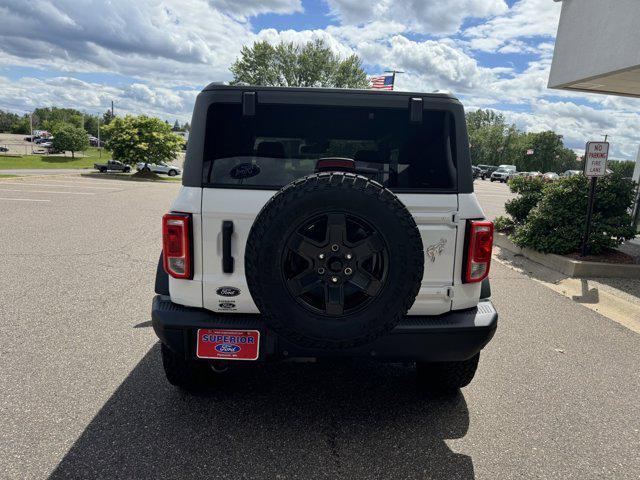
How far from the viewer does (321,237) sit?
237 cm

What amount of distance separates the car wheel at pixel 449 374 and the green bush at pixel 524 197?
7204 mm

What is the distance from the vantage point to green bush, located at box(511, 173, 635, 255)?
7.52m

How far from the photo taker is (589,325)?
5051 mm

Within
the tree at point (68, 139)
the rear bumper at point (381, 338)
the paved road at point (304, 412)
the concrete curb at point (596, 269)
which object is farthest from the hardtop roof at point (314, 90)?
the tree at point (68, 139)

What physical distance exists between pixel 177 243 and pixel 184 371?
0.94 m

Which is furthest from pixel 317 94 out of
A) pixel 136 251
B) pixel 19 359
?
pixel 136 251

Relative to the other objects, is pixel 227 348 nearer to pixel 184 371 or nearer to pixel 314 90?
pixel 184 371

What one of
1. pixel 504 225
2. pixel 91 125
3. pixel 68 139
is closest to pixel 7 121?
pixel 91 125

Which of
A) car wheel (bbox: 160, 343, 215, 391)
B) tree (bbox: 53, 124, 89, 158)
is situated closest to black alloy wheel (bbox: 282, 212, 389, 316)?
car wheel (bbox: 160, 343, 215, 391)

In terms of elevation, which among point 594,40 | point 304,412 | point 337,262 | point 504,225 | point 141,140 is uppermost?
point 594,40

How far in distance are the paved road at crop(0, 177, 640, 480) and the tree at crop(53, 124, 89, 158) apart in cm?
5431

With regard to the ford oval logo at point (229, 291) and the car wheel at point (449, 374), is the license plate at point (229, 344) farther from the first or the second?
the car wheel at point (449, 374)

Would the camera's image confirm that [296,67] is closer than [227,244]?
No

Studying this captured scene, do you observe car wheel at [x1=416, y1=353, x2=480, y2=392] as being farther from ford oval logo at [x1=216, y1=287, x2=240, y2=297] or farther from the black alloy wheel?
ford oval logo at [x1=216, y1=287, x2=240, y2=297]
